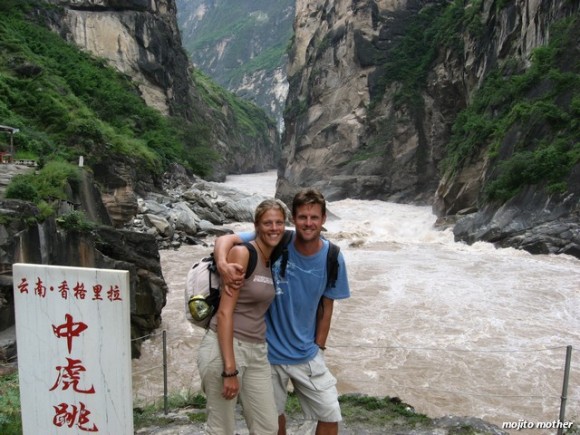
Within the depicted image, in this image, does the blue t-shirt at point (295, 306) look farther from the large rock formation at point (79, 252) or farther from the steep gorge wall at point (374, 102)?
the steep gorge wall at point (374, 102)

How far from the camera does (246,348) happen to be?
2.54 m

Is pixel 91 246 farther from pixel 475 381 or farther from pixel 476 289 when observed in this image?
pixel 476 289

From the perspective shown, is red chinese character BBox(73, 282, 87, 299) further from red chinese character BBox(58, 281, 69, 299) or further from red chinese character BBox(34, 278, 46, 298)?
red chinese character BBox(34, 278, 46, 298)

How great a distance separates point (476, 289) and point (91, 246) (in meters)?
8.83

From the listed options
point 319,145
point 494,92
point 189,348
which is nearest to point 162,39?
point 319,145

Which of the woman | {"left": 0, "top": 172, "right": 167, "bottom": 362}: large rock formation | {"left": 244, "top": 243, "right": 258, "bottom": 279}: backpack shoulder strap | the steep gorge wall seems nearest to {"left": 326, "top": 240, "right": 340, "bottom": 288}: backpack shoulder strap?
the woman

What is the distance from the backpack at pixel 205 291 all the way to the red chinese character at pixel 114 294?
0.35 meters

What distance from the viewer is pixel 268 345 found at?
2758 mm

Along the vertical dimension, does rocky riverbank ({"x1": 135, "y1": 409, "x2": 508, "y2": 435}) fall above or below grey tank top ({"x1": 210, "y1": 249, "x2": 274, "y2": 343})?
below

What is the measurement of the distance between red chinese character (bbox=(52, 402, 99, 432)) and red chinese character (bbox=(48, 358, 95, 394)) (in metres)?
0.10

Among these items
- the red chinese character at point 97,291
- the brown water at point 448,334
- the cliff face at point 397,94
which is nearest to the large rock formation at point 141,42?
the cliff face at point 397,94

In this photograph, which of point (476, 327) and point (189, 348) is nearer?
point (189, 348)

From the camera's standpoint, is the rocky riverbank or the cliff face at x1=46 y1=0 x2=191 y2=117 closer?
the rocky riverbank

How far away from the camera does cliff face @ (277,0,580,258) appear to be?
23.1m
